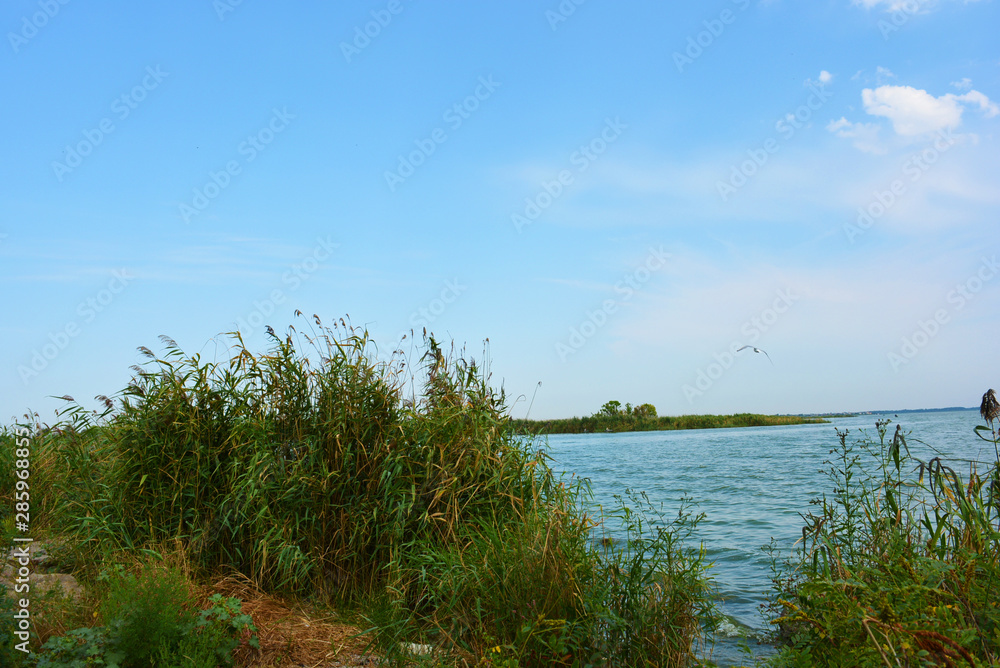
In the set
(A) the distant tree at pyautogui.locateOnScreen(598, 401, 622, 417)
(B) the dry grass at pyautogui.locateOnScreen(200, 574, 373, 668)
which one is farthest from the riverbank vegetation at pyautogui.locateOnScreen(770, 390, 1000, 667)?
(A) the distant tree at pyautogui.locateOnScreen(598, 401, 622, 417)

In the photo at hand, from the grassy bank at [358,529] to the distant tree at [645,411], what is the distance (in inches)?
1943

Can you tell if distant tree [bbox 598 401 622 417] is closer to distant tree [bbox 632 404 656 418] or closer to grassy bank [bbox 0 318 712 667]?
distant tree [bbox 632 404 656 418]

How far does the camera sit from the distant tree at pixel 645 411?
53797 millimetres

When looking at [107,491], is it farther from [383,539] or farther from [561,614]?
[561,614]

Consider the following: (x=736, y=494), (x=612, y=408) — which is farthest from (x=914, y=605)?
(x=612, y=408)

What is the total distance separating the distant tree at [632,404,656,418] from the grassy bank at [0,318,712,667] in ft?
162

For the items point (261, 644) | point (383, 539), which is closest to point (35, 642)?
point (261, 644)

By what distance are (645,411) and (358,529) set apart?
170ft

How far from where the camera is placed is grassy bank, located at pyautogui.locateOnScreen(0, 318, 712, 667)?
395cm

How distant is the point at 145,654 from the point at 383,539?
1.92 meters

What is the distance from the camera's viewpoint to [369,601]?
16.9ft

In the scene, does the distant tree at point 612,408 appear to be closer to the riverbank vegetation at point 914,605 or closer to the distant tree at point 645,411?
the distant tree at point 645,411

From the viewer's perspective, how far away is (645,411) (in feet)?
181

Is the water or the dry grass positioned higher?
the dry grass
